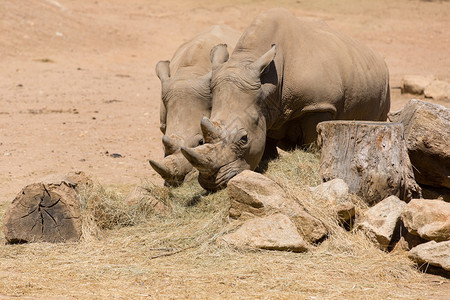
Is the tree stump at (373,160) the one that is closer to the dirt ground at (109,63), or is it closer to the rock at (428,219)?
the rock at (428,219)

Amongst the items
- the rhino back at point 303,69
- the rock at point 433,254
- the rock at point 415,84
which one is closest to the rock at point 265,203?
the rock at point 433,254

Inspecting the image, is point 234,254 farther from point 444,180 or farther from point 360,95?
point 360,95

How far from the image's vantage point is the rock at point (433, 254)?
5059 mm

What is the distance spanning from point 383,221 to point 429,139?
101 cm

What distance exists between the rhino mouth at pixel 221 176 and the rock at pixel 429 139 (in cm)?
154

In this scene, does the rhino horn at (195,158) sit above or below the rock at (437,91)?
above

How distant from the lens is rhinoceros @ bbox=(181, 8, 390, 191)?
6.50m

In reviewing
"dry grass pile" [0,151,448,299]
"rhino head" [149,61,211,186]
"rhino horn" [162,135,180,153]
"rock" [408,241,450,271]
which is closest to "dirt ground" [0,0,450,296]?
"rhino head" [149,61,211,186]

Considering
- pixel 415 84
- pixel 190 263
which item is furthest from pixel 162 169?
pixel 415 84

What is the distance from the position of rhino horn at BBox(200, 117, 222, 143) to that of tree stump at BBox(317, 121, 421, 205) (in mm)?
1046

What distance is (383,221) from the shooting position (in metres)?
5.68

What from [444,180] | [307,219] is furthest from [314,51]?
[307,219]

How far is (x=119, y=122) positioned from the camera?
1219cm

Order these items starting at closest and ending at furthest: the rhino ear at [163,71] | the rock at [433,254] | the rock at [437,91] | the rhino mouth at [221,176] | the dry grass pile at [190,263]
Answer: the dry grass pile at [190,263] → the rock at [433,254] → the rhino mouth at [221,176] → the rhino ear at [163,71] → the rock at [437,91]
